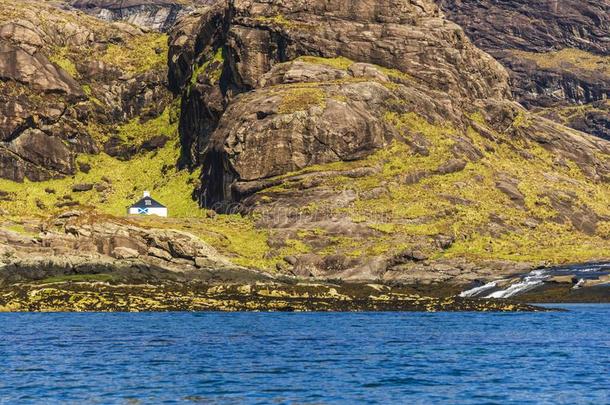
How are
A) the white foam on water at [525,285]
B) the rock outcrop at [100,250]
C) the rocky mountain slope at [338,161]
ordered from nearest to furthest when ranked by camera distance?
the rock outcrop at [100,250]
the white foam on water at [525,285]
the rocky mountain slope at [338,161]

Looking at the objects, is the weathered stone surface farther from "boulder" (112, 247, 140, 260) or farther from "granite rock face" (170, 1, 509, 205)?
"boulder" (112, 247, 140, 260)

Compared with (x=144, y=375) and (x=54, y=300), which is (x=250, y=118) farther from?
(x=144, y=375)

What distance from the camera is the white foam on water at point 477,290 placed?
110 metres

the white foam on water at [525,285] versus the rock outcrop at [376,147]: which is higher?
the rock outcrop at [376,147]

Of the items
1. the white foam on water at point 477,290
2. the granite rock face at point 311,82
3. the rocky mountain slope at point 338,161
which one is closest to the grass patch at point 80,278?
the rocky mountain slope at point 338,161

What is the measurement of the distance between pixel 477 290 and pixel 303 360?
2450 inches

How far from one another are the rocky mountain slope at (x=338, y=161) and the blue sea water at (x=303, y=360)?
40211 mm

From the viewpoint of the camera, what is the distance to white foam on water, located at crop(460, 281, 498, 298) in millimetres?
109875

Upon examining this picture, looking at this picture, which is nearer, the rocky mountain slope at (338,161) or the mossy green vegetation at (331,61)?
the rocky mountain slope at (338,161)

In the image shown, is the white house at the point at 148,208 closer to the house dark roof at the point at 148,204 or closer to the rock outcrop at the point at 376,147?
the house dark roof at the point at 148,204

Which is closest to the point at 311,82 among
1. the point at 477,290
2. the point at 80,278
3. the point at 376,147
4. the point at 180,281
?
the point at 376,147

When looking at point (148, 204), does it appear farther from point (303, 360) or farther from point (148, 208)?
point (303, 360)

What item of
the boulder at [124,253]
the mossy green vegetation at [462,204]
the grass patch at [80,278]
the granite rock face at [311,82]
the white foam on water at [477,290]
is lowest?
the white foam on water at [477,290]

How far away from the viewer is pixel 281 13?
180250mm
